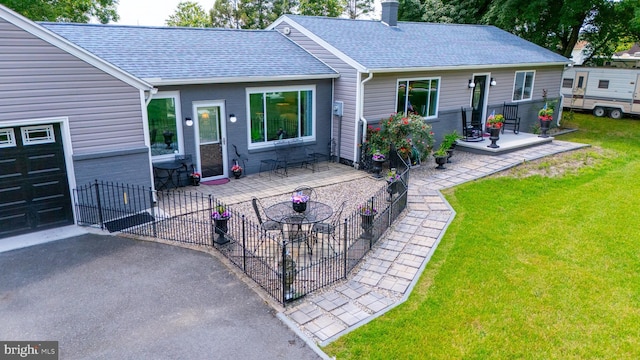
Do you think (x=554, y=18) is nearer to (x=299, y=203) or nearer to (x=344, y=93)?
(x=344, y=93)

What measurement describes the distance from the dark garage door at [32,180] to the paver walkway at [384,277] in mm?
5512

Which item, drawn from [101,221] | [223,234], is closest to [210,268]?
[223,234]

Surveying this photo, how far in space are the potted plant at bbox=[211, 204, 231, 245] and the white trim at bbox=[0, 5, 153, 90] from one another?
3.09 metres

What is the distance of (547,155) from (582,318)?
983cm

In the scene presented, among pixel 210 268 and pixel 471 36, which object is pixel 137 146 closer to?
pixel 210 268

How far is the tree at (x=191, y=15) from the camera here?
45.2m

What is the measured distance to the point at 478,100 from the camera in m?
16.8

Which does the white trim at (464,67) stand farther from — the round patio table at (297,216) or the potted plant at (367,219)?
the round patio table at (297,216)

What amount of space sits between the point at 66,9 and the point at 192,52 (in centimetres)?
2496

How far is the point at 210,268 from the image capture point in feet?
24.2

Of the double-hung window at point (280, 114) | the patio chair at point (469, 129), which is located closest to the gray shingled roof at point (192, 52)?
the double-hung window at point (280, 114)

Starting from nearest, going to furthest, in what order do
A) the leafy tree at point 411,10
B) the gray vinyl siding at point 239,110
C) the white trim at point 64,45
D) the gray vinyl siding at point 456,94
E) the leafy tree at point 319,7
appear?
the white trim at point 64,45 → the gray vinyl siding at point 239,110 → the gray vinyl siding at point 456,94 → the leafy tree at point 411,10 → the leafy tree at point 319,7

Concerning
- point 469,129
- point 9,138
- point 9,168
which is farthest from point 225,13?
point 9,168

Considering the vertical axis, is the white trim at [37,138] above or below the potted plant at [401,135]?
above
